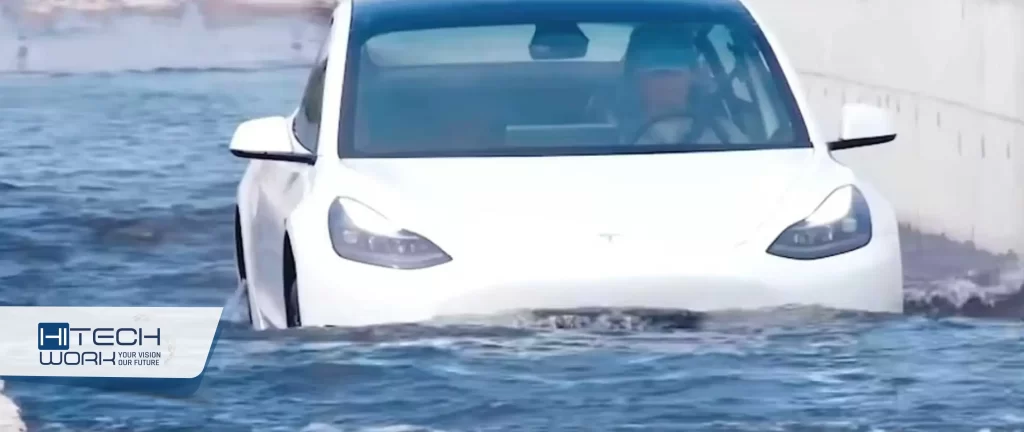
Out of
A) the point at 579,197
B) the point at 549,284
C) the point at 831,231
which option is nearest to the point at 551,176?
the point at 579,197

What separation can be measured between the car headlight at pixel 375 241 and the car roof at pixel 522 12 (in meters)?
1.27

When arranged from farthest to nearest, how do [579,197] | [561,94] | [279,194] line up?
[561,94] < [279,194] < [579,197]

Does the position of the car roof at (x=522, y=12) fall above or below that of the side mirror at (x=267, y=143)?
above

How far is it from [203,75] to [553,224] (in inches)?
630

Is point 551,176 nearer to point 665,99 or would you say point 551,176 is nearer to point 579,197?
point 579,197

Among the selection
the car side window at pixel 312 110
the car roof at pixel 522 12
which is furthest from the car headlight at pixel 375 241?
the car roof at pixel 522 12

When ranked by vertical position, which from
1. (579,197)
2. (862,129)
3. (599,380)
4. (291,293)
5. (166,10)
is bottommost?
(599,380)

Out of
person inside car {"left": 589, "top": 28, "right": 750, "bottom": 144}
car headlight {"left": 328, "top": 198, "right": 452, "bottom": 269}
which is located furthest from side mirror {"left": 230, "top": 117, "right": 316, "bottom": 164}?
person inside car {"left": 589, "top": 28, "right": 750, "bottom": 144}

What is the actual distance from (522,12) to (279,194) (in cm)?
111

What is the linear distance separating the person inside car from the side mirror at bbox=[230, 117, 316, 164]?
105 cm

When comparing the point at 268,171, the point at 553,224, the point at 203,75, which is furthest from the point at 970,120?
the point at 203,75

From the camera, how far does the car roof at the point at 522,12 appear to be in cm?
857

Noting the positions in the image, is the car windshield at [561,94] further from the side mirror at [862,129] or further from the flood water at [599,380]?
the flood water at [599,380]

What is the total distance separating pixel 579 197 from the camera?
24.3 feet
